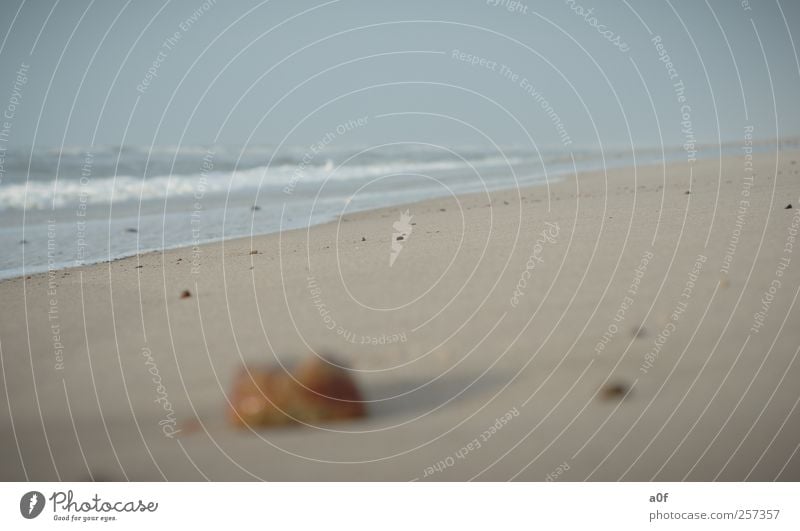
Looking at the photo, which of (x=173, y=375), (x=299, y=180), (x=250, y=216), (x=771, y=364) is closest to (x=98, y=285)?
(x=173, y=375)

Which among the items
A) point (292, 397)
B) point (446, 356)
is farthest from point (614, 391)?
point (292, 397)

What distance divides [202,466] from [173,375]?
584 millimetres

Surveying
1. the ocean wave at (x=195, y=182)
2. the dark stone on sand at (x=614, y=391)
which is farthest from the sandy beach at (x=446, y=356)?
the ocean wave at (x=195, y=182)

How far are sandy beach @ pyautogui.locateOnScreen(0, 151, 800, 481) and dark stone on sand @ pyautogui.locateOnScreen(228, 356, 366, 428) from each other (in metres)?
0.04

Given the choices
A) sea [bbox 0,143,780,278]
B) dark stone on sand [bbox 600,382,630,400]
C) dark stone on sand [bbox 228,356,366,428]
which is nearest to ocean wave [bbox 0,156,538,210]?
sea [bbox 0,143,780,278]

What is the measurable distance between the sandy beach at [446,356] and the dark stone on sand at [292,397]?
0.14 feet

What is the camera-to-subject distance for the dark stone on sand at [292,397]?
2521mm

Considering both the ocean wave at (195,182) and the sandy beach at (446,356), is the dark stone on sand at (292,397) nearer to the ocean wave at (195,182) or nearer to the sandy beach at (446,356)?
the sandy beach at (446,356)

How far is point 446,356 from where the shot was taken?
9.82 feet

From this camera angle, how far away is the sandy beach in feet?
8.09

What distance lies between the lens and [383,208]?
24.8ft

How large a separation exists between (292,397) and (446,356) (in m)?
0.71

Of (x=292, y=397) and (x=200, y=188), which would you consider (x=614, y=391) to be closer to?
(x=292, y=397)
